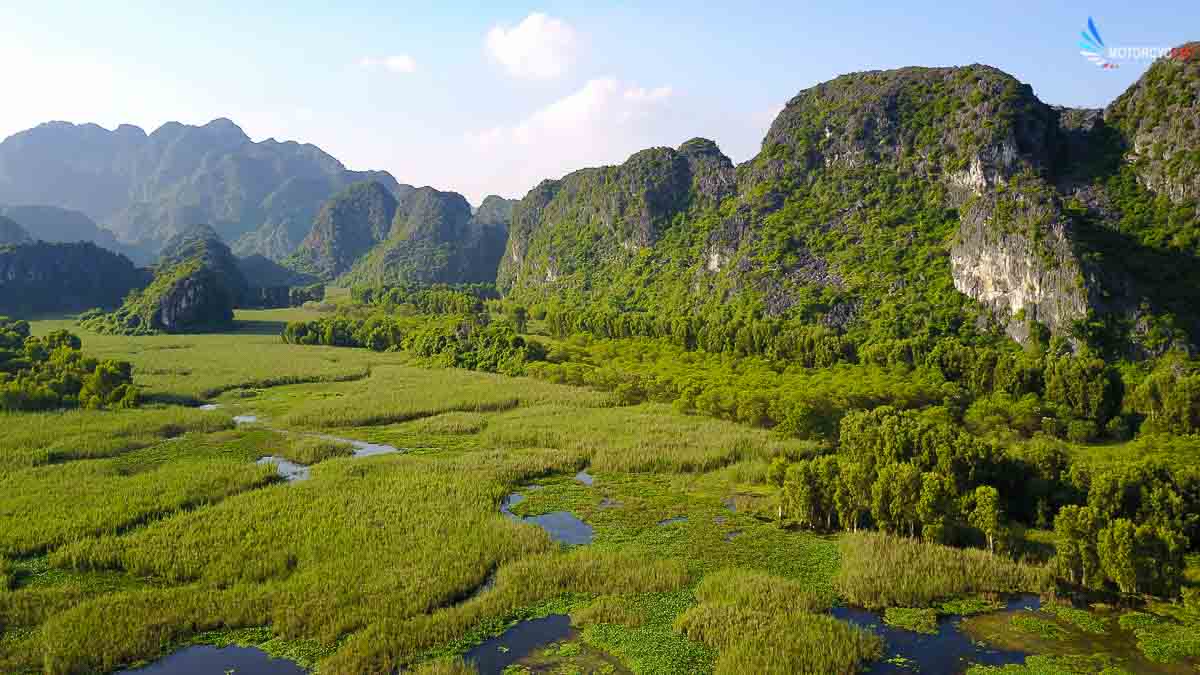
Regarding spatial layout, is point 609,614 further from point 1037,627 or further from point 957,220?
point 957,220

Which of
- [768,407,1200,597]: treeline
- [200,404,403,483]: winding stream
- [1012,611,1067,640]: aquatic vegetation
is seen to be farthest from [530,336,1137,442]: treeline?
[1012,611,1067,640]: aquatic vegetation

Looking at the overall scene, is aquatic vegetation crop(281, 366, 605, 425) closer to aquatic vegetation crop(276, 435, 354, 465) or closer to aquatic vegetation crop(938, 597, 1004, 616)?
aquatic vegetation crop(276, 435, 354, 465)

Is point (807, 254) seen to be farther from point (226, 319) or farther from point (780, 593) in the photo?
point (226, 319)

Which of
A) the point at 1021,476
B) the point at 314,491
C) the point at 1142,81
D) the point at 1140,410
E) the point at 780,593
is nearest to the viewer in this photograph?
the point at 780,593

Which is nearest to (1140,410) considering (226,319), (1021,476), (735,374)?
(1021,476)

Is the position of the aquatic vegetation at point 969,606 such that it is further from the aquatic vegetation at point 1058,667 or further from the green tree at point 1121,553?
the green tree at point 1121,553

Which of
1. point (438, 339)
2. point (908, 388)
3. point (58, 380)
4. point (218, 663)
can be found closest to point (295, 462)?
point (218, 663)

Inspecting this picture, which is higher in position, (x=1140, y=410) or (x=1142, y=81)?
(x=1142, y=81)

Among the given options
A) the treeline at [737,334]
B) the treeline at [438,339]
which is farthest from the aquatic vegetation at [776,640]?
the treeline at [438,339]
